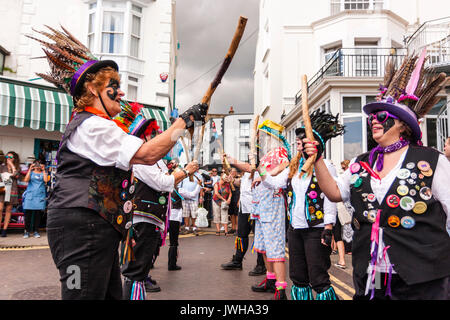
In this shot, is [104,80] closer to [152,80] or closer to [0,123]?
[0,123]

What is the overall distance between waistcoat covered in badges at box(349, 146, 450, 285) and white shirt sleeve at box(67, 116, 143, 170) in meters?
1.66

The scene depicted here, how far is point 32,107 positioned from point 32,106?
0.12ft

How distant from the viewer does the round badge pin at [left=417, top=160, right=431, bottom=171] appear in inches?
91.0

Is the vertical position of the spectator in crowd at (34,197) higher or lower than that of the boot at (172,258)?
higher

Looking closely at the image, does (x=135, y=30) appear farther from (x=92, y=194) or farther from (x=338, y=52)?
(x=92, y=194)

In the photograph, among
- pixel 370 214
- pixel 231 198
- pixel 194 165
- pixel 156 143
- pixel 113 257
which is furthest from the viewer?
pixel 231 198

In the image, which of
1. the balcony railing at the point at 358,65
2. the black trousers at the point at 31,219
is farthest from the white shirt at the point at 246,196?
the balcony railing at the point at 358,65

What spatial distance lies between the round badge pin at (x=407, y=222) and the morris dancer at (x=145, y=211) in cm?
217

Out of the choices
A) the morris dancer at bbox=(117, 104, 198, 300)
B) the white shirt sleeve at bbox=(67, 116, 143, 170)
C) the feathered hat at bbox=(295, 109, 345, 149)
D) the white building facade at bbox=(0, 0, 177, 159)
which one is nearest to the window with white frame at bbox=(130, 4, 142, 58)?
the white building facade at bbox=(0, 0, 177, 159)

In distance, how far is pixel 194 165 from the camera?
12.5 ft

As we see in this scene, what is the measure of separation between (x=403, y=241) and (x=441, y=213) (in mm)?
338

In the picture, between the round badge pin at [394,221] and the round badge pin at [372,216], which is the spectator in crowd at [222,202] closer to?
the round badge pin at [372,216]

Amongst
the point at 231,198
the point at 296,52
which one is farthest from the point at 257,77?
the point at 231,198

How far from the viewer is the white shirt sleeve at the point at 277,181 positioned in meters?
4.37
